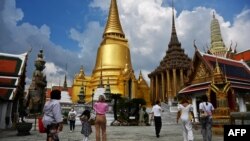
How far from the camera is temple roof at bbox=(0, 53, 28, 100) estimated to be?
18.1 meters

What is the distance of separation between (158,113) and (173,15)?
41178 millimetres

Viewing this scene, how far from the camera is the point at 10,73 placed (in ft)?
64.8

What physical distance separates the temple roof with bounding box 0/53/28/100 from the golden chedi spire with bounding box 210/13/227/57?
39.9m

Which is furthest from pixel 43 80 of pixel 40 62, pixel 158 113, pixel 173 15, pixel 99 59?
pixel 173 15

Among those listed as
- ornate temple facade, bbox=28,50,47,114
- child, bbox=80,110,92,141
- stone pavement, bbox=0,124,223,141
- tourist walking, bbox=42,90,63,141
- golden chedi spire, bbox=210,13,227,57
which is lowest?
stone pavement, bbox=0,124,223,141

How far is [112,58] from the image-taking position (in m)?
44.4

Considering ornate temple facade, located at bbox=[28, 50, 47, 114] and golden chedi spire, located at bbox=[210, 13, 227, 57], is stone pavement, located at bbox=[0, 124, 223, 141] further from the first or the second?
golden chedi spire, located at bbox=[210, 13, 227, 57]

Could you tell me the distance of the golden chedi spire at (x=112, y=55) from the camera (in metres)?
42.0

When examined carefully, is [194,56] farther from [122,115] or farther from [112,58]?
[112,58]

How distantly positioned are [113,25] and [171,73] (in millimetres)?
12569

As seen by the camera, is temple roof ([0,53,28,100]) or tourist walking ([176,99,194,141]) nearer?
tourist walking ([176,99,194,141])

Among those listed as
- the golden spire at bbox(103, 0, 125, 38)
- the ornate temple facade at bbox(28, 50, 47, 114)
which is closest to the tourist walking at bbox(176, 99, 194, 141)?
the ornate temple facade at bbox(28, 50, 47, 114)

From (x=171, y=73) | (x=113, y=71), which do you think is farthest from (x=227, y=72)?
(x=113, y=71)

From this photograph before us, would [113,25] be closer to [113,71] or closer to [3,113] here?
[113,71]
